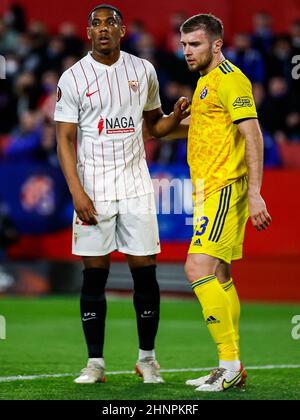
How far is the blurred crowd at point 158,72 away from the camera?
43.7 feet

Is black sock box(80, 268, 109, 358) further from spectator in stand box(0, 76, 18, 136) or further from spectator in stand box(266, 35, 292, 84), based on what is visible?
spectator in stand box(0, 76, 18, 136)

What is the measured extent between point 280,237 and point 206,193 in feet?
19.8

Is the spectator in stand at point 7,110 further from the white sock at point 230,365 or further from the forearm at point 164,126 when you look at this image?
the white sock at point 230,365

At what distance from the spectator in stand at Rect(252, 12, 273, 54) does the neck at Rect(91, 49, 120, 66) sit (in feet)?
26.1

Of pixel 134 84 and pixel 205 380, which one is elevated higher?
pixel 134 84

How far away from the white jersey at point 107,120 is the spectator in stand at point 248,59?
7.42 meters

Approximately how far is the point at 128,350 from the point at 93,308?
182 cm

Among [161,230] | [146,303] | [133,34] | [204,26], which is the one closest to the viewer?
[204,26]

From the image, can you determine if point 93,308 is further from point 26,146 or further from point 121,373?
point 26,146

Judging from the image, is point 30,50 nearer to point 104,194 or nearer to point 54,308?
point 54,308

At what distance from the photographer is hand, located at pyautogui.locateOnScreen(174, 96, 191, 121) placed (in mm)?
6535

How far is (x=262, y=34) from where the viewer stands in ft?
48.0

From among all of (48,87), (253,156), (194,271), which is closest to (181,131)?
(253,156)
